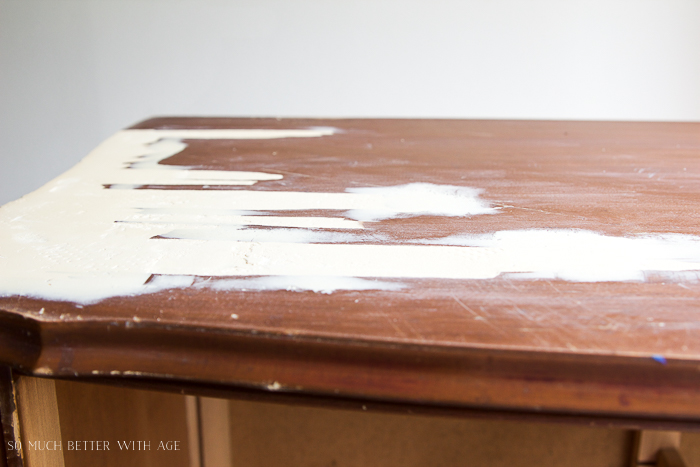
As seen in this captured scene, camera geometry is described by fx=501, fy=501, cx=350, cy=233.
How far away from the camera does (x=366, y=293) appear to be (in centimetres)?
27

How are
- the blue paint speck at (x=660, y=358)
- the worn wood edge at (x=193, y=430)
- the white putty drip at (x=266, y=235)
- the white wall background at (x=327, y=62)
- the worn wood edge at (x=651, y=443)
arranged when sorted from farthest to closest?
1. the white wall background at (x=327, y=62)
2. the worn wood edge at (x=651, y=443)
3. the worn wood edge at (x=193, y=430)
4. the white putty drip at (x=266, y=235)
5. the blue paint speck at (x=660, y=358)

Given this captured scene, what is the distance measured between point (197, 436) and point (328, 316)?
60 centimetres

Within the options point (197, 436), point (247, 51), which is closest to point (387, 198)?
point (197, 436)

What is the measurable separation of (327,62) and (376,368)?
1410mm

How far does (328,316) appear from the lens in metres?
0.25

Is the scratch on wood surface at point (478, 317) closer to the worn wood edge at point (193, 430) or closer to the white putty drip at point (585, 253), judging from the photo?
the white putty drip at point (585, 253)

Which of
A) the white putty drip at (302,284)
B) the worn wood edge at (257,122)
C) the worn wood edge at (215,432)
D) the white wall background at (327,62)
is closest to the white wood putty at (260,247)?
the white putty drip at (302,284)

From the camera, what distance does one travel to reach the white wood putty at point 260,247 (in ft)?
0.95

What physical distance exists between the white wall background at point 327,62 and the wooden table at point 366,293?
44.5 inches

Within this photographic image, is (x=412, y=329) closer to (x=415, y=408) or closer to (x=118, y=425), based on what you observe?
(x=415, y=408)

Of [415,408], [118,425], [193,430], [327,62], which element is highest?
[327,62]

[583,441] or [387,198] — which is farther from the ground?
[387,198]

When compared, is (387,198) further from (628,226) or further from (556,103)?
(556,103)

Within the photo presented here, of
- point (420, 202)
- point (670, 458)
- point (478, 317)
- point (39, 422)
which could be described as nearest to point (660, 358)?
point (478, 317)
